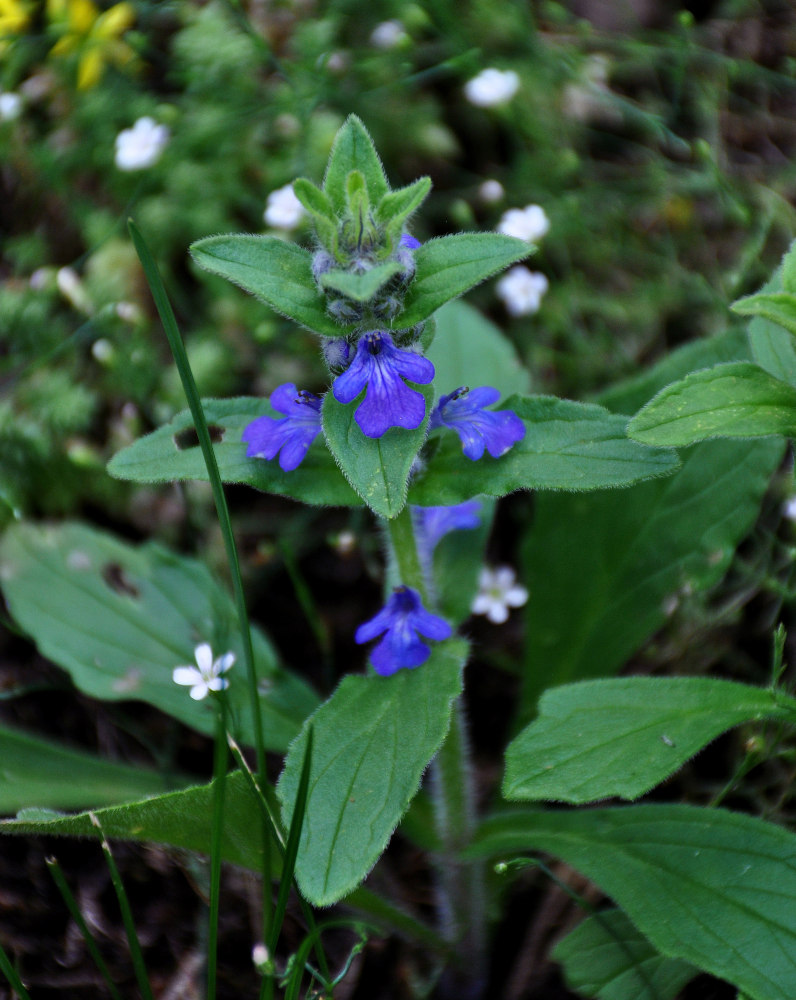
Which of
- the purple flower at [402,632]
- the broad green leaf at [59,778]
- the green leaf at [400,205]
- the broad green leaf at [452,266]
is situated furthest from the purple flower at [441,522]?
the broad green leaf at [59,778]

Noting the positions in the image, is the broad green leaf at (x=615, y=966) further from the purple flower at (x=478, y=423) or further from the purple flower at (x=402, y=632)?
the purple flower at (x=478, y=423)

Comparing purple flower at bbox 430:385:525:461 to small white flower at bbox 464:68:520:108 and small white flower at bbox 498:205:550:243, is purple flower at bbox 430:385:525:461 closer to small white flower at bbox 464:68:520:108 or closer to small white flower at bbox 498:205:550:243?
small white flower at bbox 498:205:550:243

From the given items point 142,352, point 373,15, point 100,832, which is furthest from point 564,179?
point 100,832

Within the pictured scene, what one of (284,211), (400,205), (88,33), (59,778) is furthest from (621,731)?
(88,33)

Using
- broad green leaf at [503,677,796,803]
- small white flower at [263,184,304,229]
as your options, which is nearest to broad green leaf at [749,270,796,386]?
broad green leaf at [503,677,796,803]

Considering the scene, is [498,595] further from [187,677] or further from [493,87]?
[493,87]

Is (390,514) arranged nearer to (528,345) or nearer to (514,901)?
(514,901)
